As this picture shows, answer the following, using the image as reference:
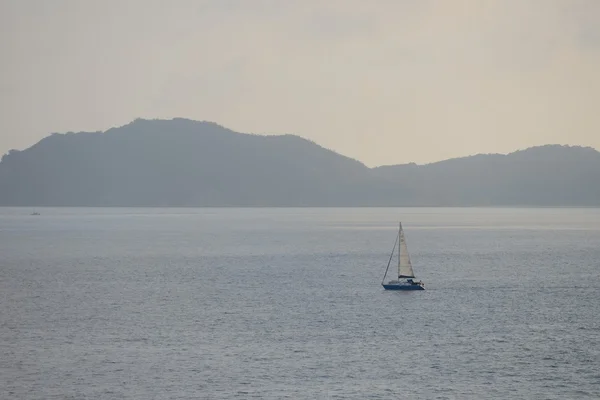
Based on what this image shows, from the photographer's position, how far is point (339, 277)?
136875mm

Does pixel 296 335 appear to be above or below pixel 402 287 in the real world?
below

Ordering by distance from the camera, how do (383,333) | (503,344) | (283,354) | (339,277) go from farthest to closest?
(339,277) → (383,333) → (503,344) → (283,354)

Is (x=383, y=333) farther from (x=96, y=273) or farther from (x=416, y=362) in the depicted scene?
(x=96, y=273)

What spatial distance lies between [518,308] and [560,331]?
1619cm

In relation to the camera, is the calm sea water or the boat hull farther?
the boat hull

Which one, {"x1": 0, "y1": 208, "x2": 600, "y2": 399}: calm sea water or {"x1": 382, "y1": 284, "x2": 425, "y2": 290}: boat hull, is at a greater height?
{"x1": 382, "y1": 284, "x2": 425, "y2": 290}: boat hull

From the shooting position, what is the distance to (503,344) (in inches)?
3100

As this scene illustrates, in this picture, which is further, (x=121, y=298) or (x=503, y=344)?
(x=121, y=298)

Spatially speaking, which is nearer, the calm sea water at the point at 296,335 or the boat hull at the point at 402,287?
the calm sea water at the point at 296,335

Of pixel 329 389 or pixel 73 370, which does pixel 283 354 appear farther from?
pixel 73 370

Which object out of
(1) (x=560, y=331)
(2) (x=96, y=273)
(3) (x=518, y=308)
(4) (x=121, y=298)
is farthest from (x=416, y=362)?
(2) (x=96, y=273)

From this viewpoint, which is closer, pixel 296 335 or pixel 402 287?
pixel 296 335

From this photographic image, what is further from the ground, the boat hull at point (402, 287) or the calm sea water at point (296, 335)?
the boat hull at point (402, 287)

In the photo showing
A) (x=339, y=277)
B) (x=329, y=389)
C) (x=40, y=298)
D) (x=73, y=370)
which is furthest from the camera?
(x=339, y=277)
